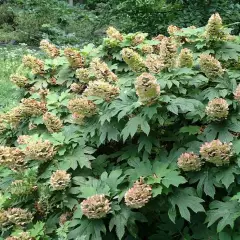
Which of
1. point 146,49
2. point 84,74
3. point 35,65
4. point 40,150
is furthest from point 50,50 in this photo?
point 40,150

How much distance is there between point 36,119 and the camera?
353 centimetres

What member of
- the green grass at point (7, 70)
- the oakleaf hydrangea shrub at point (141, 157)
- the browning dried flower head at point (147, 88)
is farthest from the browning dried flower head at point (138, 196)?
the green grass at point (7, 70)

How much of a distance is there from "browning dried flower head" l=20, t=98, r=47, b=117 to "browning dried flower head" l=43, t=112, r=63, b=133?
0.27 meters

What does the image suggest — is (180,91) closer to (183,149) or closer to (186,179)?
(183,149)

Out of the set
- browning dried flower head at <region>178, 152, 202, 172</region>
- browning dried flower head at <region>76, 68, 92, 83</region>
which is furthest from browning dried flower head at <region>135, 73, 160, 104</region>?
browning dried flower head at <region>76, 68, 92, 83</region>

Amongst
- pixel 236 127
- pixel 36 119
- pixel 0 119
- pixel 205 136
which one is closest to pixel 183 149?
pixel 205 136

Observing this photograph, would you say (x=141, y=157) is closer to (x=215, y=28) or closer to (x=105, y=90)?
(x=105, y=90)

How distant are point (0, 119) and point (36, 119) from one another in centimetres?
49

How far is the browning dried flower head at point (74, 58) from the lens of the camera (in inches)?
149

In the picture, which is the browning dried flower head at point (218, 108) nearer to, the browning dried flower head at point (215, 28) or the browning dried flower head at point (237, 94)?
the browning dried flower head at point (237, 94)

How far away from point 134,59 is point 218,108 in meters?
0.81

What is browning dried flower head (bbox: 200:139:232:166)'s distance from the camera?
8.50 ft

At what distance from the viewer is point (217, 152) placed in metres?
2.59

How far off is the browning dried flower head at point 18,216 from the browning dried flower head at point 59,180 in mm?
350
